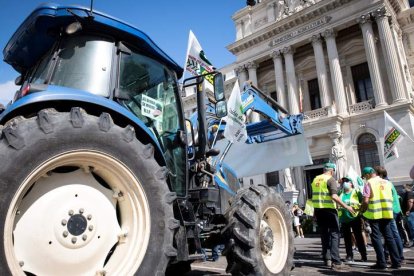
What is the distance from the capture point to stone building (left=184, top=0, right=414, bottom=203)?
69.1 ft

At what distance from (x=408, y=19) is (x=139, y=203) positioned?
1153 inches

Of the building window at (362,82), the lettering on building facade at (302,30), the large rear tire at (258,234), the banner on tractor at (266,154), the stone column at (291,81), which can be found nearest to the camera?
the large rear tire at (258,234)

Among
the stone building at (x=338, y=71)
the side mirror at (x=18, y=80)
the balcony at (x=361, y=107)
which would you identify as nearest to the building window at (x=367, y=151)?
the stone building at (x=338, y=71)

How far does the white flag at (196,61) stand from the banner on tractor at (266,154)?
448cm

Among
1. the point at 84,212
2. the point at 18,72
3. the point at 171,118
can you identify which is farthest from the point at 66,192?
the point at 18,72

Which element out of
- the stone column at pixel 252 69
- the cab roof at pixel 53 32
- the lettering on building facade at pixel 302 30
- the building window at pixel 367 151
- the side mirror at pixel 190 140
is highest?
the lettering on building facade at pixel 302 30

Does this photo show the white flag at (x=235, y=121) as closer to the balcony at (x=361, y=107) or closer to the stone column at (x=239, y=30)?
the balcony at (x=361, y=107)

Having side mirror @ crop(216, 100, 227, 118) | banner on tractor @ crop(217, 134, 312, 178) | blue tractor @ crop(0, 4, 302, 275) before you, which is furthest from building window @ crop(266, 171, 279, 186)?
side mirror @ crop(216, 100, 227, 118)

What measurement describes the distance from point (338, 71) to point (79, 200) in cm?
2385

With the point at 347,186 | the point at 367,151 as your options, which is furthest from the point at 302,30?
the point at 347,186

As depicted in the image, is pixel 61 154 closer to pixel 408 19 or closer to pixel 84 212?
pixel 84 212

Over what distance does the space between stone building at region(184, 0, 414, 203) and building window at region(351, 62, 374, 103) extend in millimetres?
66

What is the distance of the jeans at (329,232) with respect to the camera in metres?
5.49

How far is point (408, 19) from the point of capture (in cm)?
2494
